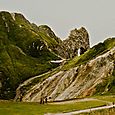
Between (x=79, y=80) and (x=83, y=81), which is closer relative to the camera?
(x=83, y=81)

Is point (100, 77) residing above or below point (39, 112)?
above

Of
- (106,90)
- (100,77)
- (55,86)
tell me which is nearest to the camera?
(106,90)

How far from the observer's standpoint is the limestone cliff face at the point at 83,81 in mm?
127562

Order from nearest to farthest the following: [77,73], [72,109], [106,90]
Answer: [72,109] → [106,90] → [77,73]

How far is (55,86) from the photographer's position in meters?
172

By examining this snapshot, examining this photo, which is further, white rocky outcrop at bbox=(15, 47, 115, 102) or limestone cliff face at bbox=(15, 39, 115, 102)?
white rocky outcrop at bbox=(15, 47, 115, 102)

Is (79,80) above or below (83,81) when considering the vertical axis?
above

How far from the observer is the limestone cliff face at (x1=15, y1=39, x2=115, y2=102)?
127562 mm

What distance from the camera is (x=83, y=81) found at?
14800 cm

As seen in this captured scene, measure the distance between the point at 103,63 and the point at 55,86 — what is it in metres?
33.3

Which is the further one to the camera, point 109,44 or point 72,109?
point 109,44

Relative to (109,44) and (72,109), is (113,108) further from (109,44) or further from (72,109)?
(109,44)

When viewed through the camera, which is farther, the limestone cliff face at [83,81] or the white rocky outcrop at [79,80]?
the white rocky outcrop at [79,80]

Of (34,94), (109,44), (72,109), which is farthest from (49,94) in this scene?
(72,109)
